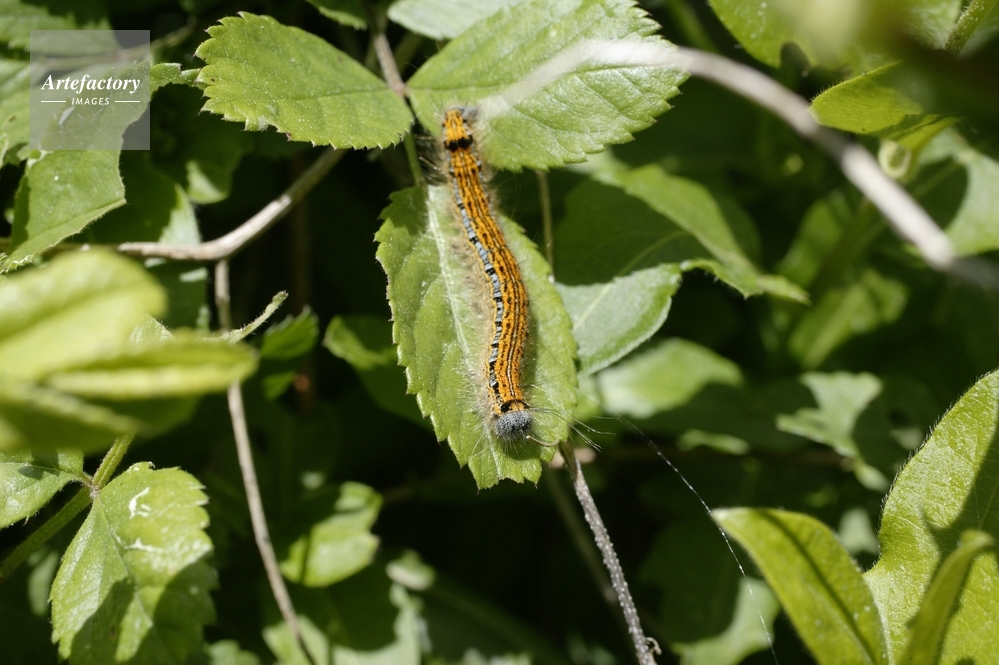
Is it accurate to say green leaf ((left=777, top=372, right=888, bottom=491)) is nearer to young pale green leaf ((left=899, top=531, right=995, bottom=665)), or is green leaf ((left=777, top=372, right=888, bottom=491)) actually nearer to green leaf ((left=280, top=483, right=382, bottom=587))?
young pale green leaf ((left=899, top=531, right=995, bottom=665))

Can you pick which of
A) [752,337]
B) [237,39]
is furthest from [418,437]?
[237,39]

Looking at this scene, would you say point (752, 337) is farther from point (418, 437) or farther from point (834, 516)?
point (418, 437)

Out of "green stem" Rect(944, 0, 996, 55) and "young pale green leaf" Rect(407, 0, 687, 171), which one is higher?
"green stem" Rect(944, 0, 996, 55)

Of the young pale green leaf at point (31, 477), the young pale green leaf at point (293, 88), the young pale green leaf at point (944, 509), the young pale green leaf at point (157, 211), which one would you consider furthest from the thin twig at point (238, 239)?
the young pale green leaf at point (944, 509)

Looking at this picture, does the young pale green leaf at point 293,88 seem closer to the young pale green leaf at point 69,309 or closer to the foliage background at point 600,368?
the foliage background at point 600,368

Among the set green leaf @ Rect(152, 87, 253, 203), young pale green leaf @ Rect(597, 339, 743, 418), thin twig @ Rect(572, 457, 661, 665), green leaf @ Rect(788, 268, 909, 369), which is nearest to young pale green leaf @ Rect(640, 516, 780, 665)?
young pale green leaf @ Rect(597, 339, 743, 418)

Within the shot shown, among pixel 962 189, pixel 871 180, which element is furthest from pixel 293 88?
pixel 962 189
